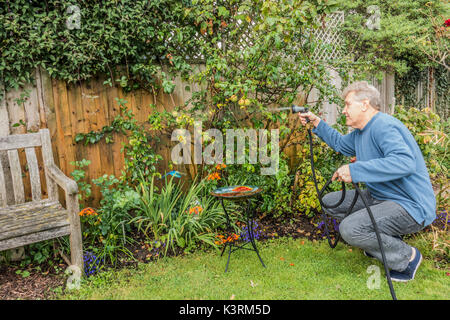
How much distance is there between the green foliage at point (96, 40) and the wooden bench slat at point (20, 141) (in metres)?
0.46

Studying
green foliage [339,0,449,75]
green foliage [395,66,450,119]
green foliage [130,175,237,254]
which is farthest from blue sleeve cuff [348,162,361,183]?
green foliage [395,66,450,119]

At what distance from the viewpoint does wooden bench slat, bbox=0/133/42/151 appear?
2768 millimetres

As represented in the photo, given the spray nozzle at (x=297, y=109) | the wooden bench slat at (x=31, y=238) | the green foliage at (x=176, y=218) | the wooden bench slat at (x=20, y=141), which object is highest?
the spray nozzle at (x=297, y=109)

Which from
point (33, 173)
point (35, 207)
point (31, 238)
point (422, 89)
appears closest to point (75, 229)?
point (31, 238)

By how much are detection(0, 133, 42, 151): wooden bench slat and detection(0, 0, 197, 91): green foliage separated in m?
0.46

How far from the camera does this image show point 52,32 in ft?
9.70

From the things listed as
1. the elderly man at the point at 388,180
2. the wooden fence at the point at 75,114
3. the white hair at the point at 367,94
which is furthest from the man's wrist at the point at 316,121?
the wooden fence at the point at 75,114

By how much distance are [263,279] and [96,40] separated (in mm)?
2505

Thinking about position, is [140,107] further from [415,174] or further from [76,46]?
[415,174]

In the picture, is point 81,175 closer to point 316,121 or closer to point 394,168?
point 316,121

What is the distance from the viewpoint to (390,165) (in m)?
2.21

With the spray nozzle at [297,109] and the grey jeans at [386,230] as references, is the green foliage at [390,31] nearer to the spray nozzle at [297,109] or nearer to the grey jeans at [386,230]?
the spray nozzle at [297,109]

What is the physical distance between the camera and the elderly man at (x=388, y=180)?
224 cm

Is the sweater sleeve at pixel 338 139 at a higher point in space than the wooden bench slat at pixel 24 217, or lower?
higher
